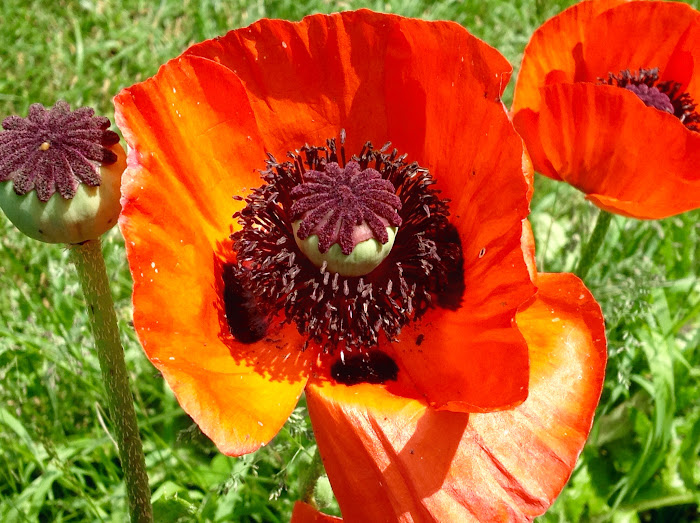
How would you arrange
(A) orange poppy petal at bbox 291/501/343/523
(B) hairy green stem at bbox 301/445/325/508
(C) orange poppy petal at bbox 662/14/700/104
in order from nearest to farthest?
(A) orange poppy petal at bbox 291/501/343/523
(B) hairy green stem at bbox 301/445/325/508
(C) orange poppy petal at bbox 662/14/700/104

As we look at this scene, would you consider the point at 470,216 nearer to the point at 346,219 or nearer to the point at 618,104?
the point at 346,219

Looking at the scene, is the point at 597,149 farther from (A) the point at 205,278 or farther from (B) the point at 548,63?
(A) the point at 205,278

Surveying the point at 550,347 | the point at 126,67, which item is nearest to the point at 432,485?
the point at 550,347

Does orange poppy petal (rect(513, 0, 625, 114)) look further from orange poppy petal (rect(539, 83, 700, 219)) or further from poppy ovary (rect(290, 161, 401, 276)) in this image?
poppy ovary (rect(290, 161, 401, 276))

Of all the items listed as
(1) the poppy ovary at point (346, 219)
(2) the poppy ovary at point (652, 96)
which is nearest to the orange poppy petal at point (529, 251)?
(1) the poppy ovary at point (346, 219)

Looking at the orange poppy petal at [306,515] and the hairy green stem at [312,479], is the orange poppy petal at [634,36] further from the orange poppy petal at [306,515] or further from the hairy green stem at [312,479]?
the orange poppy petal at [306,515]

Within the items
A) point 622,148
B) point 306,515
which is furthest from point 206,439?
point 622,148

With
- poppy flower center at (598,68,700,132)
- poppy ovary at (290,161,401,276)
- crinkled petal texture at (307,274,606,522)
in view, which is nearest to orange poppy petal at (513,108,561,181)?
poppy flower center at (598,68,700,132)
